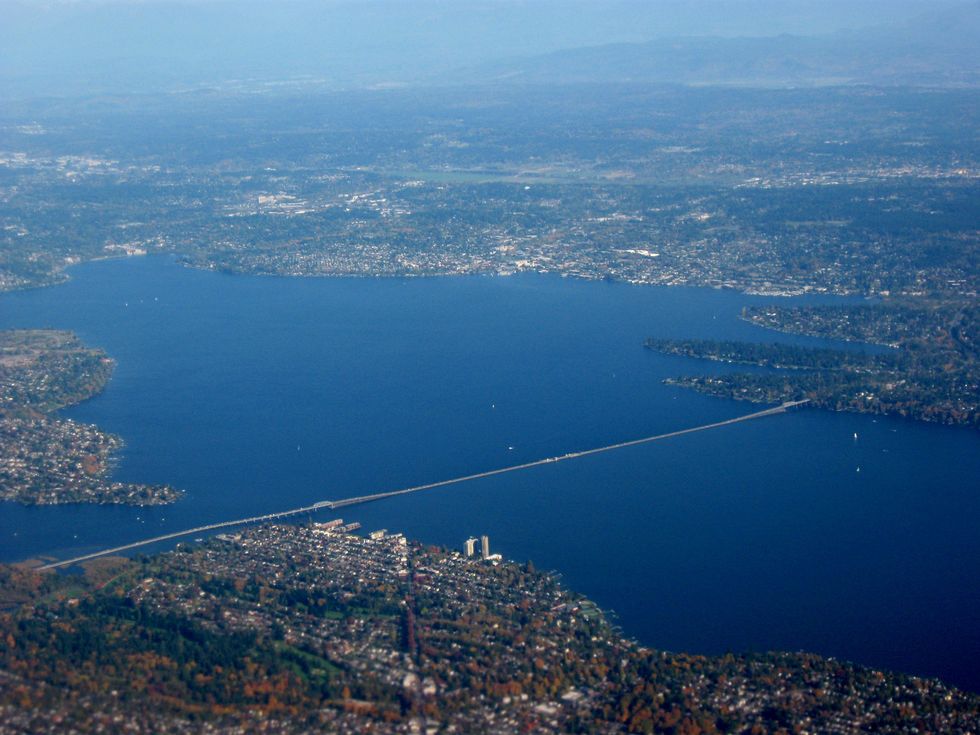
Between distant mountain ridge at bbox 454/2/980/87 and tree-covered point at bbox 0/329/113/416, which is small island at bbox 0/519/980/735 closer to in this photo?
tree-covered point at bbox 0/329/113/416

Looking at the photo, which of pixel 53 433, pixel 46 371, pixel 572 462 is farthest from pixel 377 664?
pixel 46 371

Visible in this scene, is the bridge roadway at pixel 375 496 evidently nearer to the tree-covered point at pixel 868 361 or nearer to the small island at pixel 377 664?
the small island at pixel 377 664

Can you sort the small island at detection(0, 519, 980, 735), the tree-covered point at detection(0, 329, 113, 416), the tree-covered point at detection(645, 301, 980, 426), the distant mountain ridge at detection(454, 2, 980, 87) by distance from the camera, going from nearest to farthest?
the small island at detection(0, 519, 980, 735) → the tree-covered point at detection(645, 301, 980, 426) → the tree-covered point at detection(0, 329, 113, 416) → the distant mountain ridge at detection(454, 2, 980, 87)

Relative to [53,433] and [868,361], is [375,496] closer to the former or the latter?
[53,433]

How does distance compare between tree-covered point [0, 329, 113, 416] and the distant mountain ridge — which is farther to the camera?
the distant mountain ridge

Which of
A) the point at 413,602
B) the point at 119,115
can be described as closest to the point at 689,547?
the point at 413,602

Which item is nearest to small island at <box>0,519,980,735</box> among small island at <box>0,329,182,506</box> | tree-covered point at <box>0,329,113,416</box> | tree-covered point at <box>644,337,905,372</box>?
small island at <box>0,329,182,506</box>

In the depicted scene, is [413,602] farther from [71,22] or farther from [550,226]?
[71,22]
